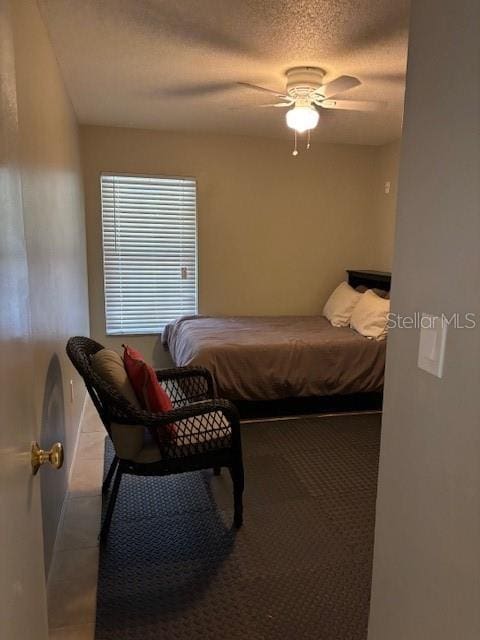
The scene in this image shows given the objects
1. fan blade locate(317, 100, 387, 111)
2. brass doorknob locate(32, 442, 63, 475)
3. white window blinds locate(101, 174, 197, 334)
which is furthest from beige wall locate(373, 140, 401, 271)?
brass doorknob locate(32, 442, 63, 475)

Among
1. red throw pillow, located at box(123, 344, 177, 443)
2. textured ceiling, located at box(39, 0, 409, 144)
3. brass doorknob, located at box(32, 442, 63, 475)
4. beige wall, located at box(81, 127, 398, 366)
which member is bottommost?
red throw pillow, located at box(123, 344, 177, 443)

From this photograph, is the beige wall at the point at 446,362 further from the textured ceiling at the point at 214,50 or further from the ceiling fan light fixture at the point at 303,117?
→ the ceiling fan light fixture at the point at 303,117

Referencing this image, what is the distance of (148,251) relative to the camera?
471 centimetres

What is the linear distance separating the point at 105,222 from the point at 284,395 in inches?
98.4

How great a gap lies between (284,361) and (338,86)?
195 cm

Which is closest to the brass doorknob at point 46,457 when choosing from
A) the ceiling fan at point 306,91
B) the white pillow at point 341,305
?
the ceiling fan at point 306,91

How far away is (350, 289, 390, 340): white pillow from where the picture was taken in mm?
3859

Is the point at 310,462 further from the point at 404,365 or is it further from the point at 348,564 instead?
the point at 404,365

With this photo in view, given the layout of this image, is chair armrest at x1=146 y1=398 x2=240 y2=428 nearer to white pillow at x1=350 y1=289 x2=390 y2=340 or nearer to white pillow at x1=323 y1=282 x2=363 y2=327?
white pillow at x1=350 y1=289 x2=390 y2=340

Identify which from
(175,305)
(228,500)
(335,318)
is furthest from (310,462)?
(175,305)

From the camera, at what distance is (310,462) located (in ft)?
9.68

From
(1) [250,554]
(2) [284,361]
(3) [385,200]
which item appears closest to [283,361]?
(2) [284,361]

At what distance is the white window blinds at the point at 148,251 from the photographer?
4.56m

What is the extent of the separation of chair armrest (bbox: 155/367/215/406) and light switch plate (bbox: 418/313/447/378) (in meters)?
1.90
